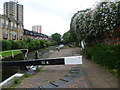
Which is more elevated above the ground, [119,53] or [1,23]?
[1,23]

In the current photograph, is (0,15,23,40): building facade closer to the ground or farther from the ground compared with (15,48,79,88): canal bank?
farther from the ground

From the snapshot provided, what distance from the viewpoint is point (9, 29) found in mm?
28453

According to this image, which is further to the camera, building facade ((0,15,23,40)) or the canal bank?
building facade ((0,15,23,40))

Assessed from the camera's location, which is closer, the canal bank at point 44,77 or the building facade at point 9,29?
the canal bank at point 44,77

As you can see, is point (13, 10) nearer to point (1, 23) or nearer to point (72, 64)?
point (1, 23)

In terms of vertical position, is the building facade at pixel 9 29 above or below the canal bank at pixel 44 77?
above

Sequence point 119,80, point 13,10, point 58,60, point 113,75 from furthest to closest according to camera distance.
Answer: point 13,10
point 58,60
point 113,75
point 119,80

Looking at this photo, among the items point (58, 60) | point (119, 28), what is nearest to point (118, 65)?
point (119, 28)

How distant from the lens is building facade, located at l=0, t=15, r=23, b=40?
2536 cm

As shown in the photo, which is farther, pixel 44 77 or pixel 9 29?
pixel 9 29

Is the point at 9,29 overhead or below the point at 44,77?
overhead

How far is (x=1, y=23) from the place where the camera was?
24891mm

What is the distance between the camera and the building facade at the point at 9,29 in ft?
83.2

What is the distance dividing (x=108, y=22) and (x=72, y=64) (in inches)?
130
